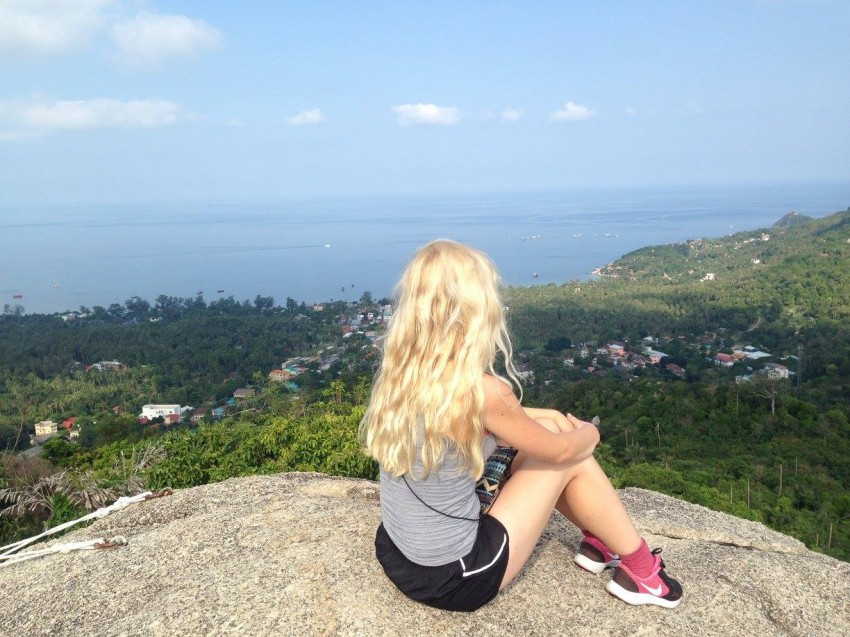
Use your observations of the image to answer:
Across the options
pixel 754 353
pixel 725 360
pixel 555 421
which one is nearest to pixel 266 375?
pixel 725 360

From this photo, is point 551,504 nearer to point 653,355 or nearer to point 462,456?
point 462,456

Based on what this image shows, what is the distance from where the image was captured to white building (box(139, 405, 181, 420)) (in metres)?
17.8

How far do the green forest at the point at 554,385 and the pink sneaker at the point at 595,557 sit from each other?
2.99ft

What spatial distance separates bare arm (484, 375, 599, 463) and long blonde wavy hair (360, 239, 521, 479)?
5cm

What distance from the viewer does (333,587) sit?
7.50 ft

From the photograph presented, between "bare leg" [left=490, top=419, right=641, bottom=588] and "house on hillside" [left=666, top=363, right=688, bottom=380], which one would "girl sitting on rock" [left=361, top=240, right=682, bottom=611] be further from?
"house on hillside" [left=666, top=363, right=688, bottom=380]

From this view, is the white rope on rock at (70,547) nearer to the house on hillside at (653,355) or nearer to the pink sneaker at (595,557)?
the pink sneaker at (595,557)

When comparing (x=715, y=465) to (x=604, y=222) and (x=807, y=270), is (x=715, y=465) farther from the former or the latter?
(x=604, y=222)

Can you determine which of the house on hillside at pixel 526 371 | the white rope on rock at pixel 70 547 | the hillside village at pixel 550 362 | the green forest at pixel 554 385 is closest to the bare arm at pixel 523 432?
the green forest at pixel 554 385

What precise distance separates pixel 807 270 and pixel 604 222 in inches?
2462

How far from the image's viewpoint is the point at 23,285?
50031 mm

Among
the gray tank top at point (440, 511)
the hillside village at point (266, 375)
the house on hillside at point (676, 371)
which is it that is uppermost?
the gray tank top at point (440, 511)

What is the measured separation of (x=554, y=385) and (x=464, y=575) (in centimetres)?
2121

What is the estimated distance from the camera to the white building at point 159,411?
17828 millimetres
